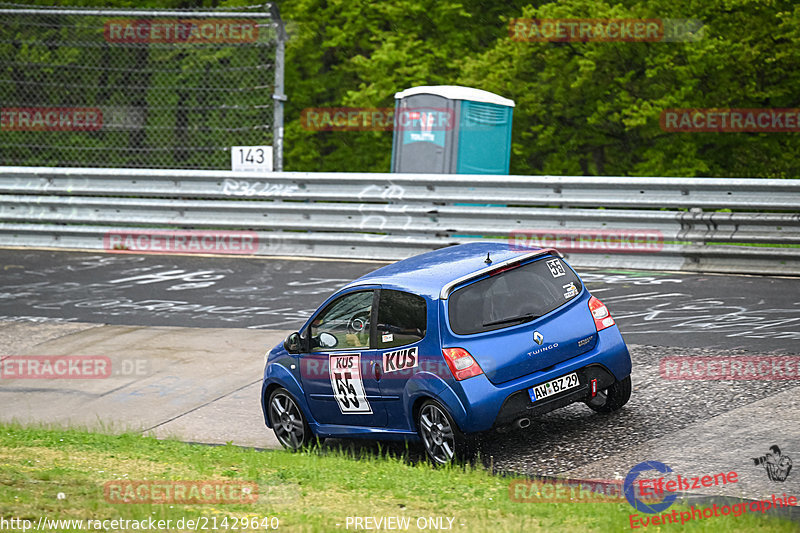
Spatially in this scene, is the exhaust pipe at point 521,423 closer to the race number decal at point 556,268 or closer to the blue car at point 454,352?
the blue car at point 454,352

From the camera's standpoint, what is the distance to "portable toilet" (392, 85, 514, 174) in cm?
1719

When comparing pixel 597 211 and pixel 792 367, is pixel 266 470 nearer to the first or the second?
pixel 792 367

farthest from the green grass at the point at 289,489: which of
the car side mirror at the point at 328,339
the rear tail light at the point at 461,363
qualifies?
the car side mirror at the point at 328,339

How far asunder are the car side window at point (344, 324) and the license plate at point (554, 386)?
1.37 m

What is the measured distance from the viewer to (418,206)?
16031 mm

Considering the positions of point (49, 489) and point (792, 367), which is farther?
point (792, 367)

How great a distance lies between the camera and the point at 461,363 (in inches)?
292

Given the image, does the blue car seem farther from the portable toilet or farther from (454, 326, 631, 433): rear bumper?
the portable toilet

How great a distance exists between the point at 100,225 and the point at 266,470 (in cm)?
1249

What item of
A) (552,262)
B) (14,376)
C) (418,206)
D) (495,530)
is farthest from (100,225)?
(495,530)

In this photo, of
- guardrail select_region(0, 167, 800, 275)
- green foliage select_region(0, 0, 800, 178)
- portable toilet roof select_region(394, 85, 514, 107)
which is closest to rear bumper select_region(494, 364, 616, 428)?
guardrail select_region(0, 167, 800, 275)

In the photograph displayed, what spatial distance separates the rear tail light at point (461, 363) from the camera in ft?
24.2

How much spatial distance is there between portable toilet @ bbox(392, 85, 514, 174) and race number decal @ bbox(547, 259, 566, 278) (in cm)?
904

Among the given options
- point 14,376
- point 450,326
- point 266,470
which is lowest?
point 14,376
